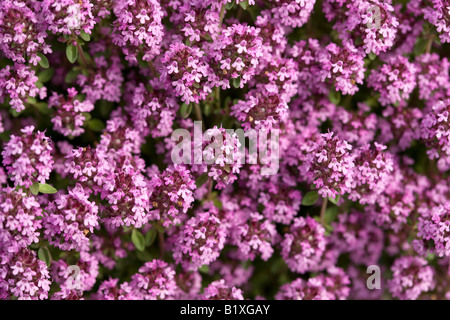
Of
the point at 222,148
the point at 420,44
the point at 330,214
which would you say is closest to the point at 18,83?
the point at 222,148

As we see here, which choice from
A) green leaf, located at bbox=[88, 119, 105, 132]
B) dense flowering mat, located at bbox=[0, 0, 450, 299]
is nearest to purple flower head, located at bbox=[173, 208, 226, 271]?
dense flowering mat, located at bbox=[0, 0, 450, 299]

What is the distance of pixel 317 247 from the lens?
3.56 metres

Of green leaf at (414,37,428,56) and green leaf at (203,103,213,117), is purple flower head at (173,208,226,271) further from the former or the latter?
green leaf at (414,37,428,56)

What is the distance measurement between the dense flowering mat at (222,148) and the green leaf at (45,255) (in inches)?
0.4

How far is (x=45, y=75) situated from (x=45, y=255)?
1141 mm

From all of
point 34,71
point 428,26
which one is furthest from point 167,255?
point 428,26

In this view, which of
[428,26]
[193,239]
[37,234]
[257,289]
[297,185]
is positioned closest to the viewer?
[37,234]

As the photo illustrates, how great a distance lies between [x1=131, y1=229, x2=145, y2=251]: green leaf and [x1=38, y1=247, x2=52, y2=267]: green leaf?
1.61 ft

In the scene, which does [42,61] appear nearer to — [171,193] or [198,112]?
[198,112]

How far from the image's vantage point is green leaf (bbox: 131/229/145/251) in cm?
333

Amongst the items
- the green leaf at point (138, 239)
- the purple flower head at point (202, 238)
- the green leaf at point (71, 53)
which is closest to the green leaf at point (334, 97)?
the purple flower head at point (202, 238)

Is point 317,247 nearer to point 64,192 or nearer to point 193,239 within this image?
point 193,239

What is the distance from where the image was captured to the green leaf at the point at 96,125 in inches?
141
